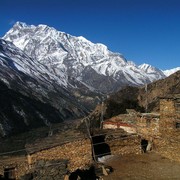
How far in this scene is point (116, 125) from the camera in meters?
41.4

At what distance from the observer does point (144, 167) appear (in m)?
26.7

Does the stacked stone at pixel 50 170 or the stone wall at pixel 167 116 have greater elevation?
the stone wall at pixel 167 116

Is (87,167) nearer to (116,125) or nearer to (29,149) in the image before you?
(29,149)

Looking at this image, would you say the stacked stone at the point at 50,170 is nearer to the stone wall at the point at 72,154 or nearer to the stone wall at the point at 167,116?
the stone wall at the point at 72,154

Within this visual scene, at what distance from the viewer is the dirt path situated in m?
24.8

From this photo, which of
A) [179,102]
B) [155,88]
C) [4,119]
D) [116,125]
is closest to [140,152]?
[179,102]

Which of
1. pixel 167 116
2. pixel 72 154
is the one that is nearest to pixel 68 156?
pixel 72 154

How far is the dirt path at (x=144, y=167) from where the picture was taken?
81.3ft

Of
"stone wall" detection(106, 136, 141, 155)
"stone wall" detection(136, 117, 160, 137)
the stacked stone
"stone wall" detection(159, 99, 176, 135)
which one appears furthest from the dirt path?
the stacked stone

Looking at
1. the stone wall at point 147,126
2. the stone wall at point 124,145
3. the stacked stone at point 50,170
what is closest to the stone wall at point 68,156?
the stacked stone at point 50,170

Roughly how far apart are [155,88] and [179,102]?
368ft

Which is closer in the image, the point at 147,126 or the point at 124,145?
the point at 124,145

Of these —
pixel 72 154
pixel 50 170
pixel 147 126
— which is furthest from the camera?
pixel 147 126

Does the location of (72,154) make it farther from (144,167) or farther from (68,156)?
(144,167)
